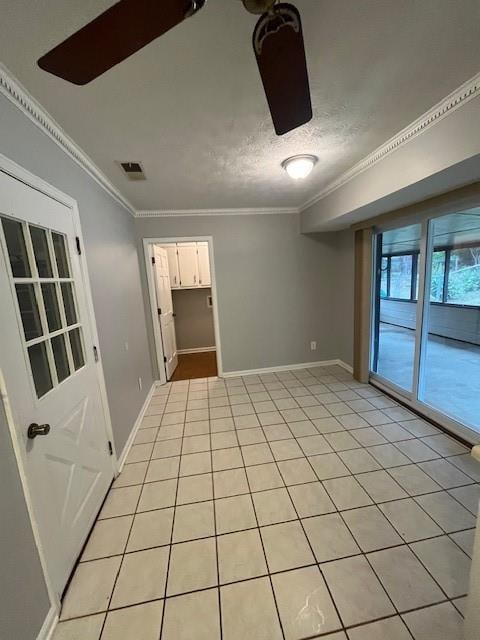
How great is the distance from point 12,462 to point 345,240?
3939 millimetres

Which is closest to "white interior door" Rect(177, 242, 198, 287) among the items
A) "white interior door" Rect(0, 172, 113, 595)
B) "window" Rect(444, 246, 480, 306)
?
"white interior door" Rect(0, 172, 113, 595)

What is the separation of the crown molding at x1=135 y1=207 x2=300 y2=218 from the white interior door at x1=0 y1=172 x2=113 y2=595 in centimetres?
189

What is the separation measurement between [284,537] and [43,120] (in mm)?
2674

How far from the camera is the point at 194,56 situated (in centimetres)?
108

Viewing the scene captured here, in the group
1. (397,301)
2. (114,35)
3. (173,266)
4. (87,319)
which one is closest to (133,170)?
(87,319)

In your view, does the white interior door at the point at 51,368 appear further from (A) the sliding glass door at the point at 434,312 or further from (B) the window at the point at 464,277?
(B) the window at the point at 464,277

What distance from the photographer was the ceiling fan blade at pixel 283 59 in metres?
0.71

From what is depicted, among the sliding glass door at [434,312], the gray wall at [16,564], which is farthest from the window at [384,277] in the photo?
the gray wall at [16,564]

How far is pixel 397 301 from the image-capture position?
322 centimetres

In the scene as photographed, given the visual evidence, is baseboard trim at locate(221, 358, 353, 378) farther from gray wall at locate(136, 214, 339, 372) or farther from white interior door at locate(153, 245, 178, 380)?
white interior door at locate(153, 245, 178, 380)

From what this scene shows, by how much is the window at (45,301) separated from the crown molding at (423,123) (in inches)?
88.7

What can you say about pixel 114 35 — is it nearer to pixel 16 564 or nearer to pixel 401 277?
pixel 16 564

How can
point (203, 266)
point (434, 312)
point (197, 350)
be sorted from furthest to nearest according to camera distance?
1. point (197, 350)
2. point (203, 266)
3. point (434, 312)

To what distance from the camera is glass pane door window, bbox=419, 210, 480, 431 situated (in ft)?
7.24
